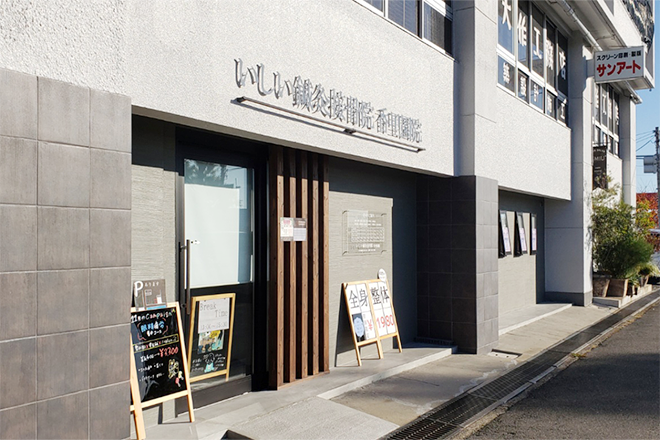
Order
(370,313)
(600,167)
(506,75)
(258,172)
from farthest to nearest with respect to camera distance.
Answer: (600,167) < (506,75) < (370,313) < (258,172)

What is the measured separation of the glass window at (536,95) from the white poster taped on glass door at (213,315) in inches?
356

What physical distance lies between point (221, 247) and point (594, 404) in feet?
14.9

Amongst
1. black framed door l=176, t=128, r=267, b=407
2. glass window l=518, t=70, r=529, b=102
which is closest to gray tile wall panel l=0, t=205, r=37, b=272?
black framed door l=176, t=128, r=267, b=407

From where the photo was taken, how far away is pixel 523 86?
1235 cm

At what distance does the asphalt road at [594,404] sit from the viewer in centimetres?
586

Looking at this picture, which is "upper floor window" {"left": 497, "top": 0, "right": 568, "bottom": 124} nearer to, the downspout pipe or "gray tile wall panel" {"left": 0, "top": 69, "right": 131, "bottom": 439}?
the downspout pipe

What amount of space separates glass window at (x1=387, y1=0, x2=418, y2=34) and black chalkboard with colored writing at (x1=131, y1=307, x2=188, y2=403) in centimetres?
520

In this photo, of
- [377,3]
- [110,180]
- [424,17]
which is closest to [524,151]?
[424,17]

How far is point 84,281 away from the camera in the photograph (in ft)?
13.4

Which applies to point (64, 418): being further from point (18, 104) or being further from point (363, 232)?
point (363, 232)

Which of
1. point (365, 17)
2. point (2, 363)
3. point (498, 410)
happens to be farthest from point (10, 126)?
point (498, 410)

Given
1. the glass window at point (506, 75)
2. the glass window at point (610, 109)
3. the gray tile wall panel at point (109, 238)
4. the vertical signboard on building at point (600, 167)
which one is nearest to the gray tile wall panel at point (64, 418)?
the gray tile wall panel at point (109, 238)

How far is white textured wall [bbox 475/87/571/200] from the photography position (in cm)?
1016

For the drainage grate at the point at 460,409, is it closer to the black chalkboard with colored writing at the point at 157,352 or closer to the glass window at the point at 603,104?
the black chalkboard with colored writing at the point at 157,352
